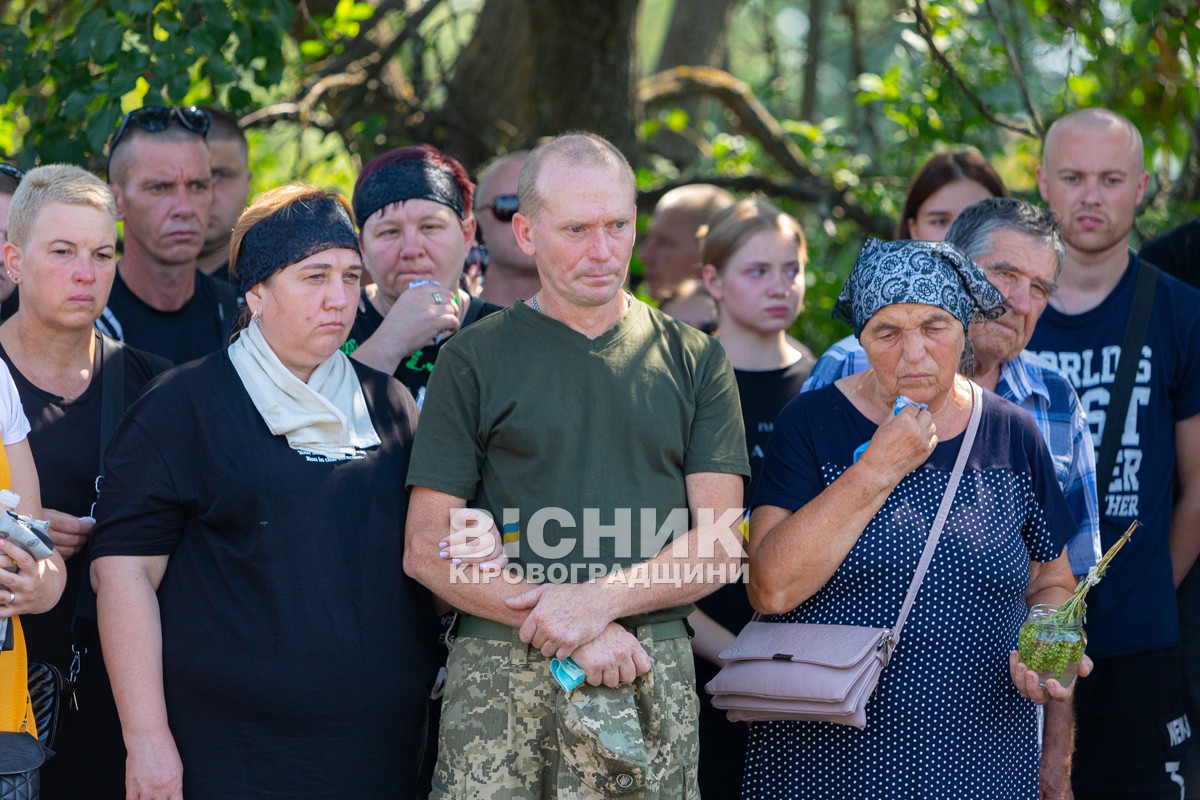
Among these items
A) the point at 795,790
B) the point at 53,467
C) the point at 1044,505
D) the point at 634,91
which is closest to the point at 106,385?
the point at 53,467

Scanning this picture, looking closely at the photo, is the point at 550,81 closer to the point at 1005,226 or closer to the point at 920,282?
the point at 1005,226

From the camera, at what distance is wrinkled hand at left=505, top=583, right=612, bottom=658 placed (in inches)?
108

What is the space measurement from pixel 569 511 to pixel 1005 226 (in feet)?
4.98

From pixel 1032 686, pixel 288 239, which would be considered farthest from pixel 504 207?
pixel 1032 686

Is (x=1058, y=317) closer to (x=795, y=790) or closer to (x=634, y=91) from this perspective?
(x=795, y=790)

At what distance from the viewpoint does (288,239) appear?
9.98ft

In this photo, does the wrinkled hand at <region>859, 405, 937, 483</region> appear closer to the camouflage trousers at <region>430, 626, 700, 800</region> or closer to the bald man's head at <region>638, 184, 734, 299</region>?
the camouflage trousers at <region>430, 626, 700, 800</region>

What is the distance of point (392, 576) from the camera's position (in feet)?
9.80

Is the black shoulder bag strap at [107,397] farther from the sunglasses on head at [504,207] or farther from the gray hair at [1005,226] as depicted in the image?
the gray hair at [1005,226]

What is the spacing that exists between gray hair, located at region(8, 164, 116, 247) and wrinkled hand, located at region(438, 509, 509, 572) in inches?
49.3

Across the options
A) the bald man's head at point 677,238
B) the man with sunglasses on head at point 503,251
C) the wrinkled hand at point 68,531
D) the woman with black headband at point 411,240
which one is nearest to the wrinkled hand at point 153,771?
the wrinkled hand at point 68,531

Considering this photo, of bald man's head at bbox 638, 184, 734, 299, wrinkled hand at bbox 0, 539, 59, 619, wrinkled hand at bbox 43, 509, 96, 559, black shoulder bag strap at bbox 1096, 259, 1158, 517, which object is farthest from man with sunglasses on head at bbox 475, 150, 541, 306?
wrinkled hand at bbox 0, 539, 59, 619

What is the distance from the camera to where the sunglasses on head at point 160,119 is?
4.36 metres

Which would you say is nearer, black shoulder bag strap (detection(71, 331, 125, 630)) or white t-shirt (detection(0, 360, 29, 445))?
white t-shirt (detection(0, 360, 29, 445))
